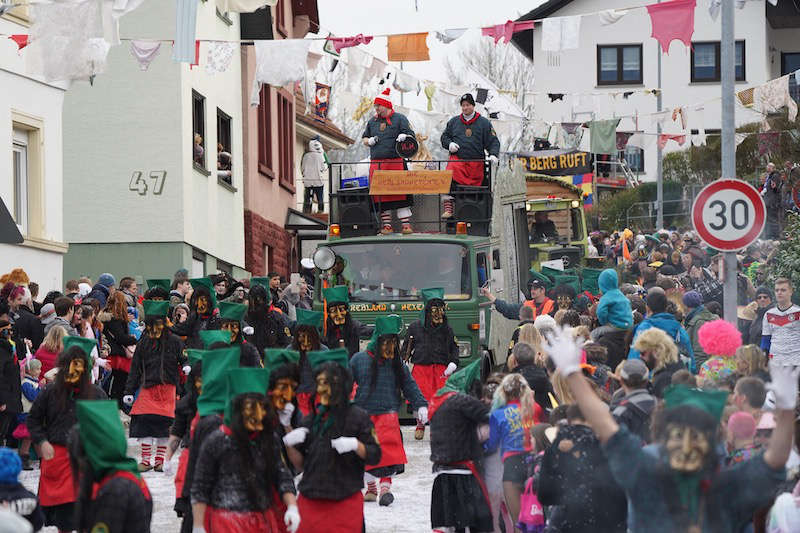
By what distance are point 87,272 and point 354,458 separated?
18.5 meters

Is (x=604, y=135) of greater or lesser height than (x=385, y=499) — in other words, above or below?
above

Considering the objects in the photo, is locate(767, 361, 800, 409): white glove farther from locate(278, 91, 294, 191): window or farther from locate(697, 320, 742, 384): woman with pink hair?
locate(278, 91, 294, 191): window

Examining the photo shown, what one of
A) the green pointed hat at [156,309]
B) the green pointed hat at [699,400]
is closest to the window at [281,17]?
the green pointed hat at [156,309]

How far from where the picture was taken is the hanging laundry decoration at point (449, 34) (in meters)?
20.8

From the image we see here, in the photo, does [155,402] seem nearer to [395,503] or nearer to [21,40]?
[395,503]

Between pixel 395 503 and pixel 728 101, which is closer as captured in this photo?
pixel 395 503

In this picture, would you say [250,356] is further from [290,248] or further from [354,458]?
[290,248]

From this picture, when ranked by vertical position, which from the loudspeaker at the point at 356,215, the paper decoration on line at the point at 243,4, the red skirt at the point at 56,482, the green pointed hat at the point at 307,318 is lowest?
the red skirt at the point at 56,482

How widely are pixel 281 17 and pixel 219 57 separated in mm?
13875

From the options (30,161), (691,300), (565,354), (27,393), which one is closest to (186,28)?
(30,161)

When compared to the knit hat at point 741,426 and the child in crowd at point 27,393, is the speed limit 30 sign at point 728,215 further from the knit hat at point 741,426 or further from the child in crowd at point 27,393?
the child in crowd at point 27,393

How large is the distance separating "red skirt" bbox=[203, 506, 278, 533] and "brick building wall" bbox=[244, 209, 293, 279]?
24567 mm

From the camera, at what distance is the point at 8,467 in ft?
25.8

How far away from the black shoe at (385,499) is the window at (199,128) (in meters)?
16.1
